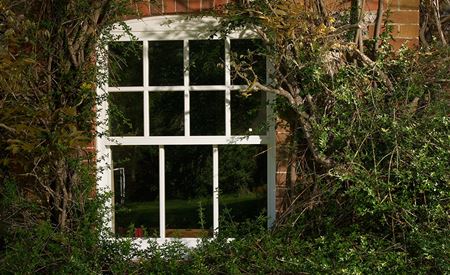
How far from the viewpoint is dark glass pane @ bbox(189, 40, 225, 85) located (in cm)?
564

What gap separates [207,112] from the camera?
18.6 feet

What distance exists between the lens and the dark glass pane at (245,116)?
565 cm

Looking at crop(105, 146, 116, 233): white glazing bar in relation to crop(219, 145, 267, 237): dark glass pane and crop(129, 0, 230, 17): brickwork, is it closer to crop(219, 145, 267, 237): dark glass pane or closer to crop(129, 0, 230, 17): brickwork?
crop(219, 145, 267, 237): dark glass pane

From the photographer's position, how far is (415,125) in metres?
4.99

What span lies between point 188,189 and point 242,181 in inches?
18.7

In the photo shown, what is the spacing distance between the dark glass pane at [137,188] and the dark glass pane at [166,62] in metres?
0.58

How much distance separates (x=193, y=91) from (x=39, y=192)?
1544 millimetres

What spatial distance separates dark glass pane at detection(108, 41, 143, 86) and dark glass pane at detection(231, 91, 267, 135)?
831mm

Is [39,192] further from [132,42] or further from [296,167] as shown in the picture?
[296,167]

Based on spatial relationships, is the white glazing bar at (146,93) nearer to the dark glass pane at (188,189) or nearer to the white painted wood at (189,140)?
the white painted wood at (189,140)

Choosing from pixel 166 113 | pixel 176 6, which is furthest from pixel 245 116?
pixel 176 6

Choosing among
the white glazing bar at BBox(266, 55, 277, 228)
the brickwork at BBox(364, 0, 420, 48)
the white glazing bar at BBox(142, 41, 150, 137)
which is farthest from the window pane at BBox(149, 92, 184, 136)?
the brickwork at BBox(364, 0, 420, 48)

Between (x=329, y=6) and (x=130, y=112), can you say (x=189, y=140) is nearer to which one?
(x=130, y=112)

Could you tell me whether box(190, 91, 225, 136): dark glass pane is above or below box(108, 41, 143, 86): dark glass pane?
below
